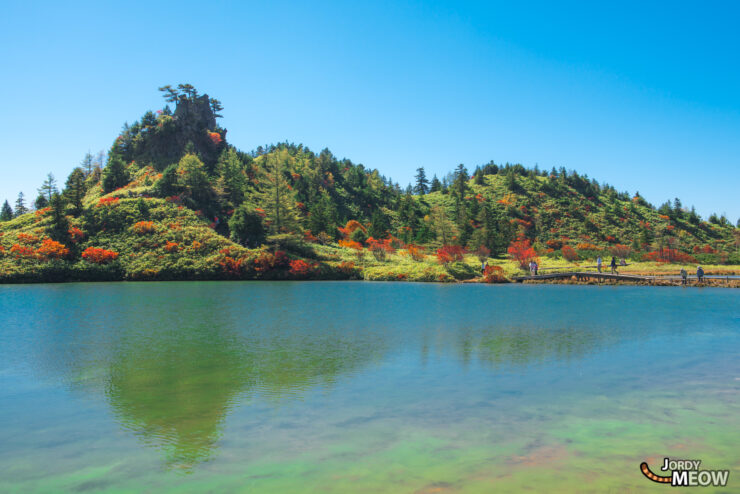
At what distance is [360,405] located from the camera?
404 inches

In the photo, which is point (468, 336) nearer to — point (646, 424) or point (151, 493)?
point (646, 424)

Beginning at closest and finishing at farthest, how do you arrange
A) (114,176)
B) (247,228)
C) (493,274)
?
1. (493,274)
2. (247,228)
3. (114,176)

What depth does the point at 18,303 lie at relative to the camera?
98.4ft

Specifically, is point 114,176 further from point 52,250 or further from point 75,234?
point 52,250

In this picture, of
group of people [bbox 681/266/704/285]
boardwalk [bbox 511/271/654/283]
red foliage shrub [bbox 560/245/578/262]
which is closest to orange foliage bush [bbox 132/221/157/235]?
boardwalk [bbox 511/271/654/283]

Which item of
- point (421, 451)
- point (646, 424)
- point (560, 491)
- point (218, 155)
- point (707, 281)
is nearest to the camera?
point (560, 491)

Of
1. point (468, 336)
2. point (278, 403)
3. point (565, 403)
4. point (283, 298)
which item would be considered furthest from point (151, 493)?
point (283, 298)

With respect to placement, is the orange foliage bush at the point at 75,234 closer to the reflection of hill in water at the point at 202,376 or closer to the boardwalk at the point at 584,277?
the reflection of hill in water at the point at 202,376

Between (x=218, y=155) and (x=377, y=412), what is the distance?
88.9 m

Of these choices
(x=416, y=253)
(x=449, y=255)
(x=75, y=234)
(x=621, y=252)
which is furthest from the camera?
(x=621, y=252)

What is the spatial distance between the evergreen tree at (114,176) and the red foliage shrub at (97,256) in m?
22.5

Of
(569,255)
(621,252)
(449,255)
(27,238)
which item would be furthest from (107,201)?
(621,252)

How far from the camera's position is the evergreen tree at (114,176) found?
73500 mm

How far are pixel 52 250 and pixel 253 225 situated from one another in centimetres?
2409
